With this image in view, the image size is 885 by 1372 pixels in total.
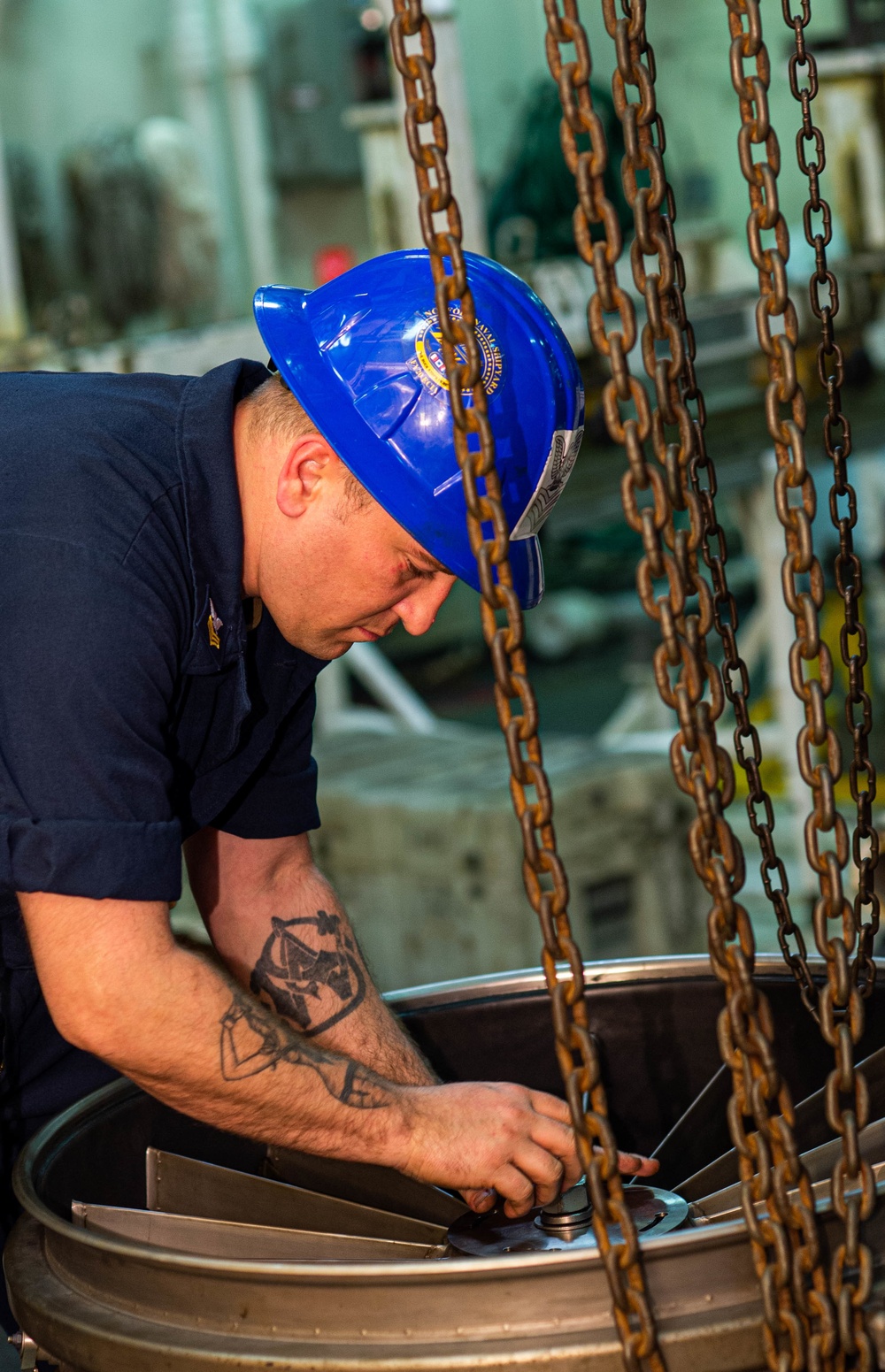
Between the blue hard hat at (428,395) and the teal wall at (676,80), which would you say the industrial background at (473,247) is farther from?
the blue hard hat at (428,395)

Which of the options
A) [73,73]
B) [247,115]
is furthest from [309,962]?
[73,73]

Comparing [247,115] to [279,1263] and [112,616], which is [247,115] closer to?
[112,616]

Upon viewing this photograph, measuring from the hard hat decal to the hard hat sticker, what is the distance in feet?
0.30

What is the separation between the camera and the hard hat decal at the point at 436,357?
4.59 feet

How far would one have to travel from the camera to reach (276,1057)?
4.62 ft

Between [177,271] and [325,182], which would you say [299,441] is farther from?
[325,182]

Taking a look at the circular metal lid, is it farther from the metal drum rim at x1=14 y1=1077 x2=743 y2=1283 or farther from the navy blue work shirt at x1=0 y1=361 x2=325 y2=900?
the navy blue work shirt at x1=0 y1=361 x2=325 y2=900

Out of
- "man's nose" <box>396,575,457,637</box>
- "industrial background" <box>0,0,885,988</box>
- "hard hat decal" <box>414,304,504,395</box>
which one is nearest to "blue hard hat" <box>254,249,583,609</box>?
"hard hat decal" <box>414,304,504,395</box>

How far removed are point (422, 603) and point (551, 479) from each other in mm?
222

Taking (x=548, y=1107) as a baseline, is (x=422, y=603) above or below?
above

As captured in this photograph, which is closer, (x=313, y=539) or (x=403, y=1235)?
(x=313, y=539)

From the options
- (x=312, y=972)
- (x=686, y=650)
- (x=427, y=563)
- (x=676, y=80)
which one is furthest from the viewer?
(x=676, y=80)

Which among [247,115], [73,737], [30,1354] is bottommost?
[30,1354]

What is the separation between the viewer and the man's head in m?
1.50
